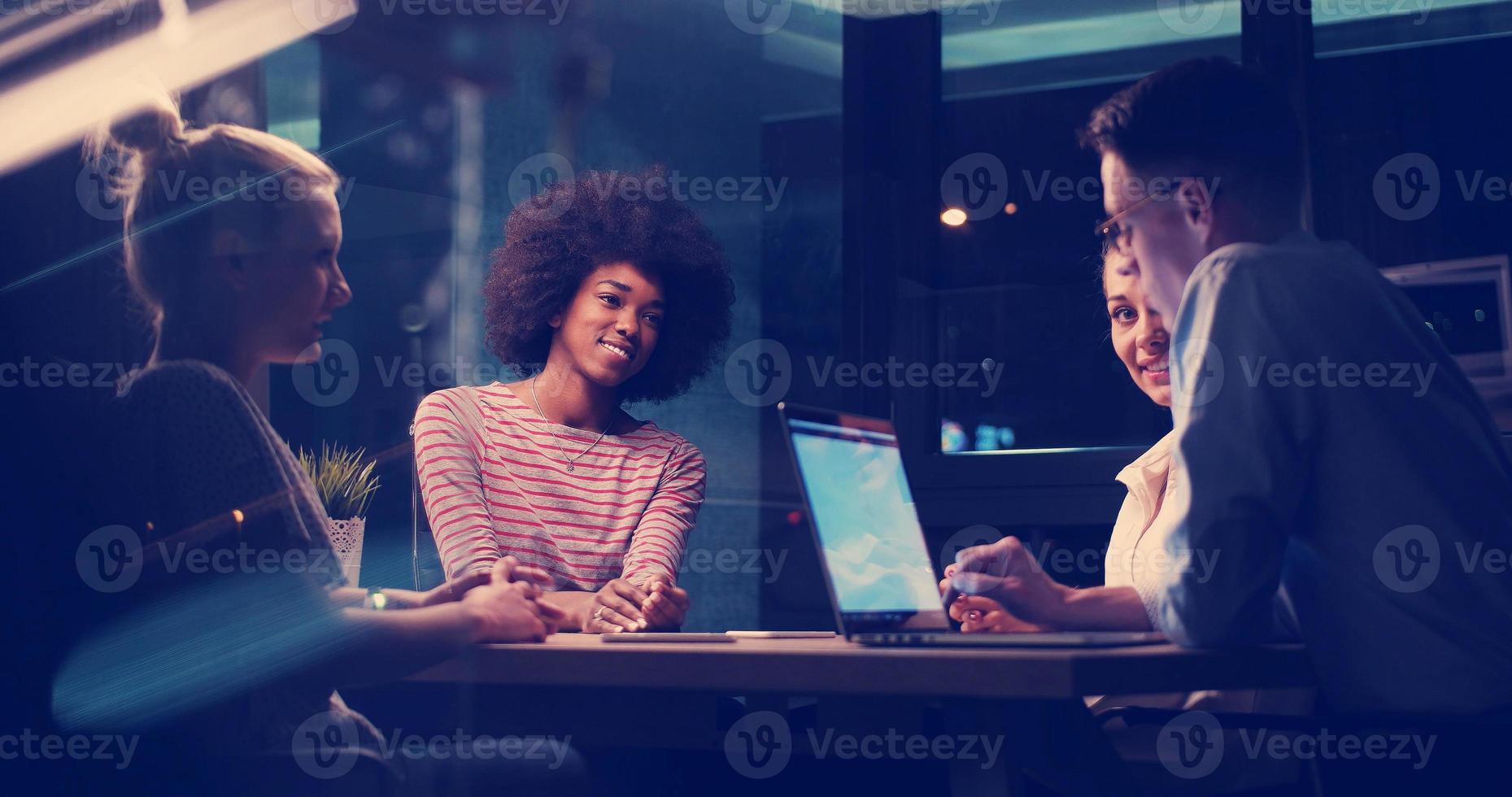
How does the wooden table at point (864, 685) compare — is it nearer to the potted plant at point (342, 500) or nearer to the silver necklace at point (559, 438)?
the potted plant at point (342, 500)

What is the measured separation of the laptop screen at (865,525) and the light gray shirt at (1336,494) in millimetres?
348

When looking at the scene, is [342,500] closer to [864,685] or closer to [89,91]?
[89,91]

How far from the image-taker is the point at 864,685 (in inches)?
43.4

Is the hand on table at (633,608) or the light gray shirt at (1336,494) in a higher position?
the light gray shirt at (1336,494)

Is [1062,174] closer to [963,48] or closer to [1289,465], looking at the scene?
[963,48]

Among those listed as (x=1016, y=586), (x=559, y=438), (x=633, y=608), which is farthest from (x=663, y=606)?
(x=559, y=438)

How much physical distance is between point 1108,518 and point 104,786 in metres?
2.44

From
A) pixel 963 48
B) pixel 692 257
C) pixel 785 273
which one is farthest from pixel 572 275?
pixel 963 48

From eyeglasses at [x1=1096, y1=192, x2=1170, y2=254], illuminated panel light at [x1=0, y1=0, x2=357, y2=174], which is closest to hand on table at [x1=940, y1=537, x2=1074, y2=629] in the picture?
eyeglasses at [x1=1096, y1=192, x2=1170, y2=254]

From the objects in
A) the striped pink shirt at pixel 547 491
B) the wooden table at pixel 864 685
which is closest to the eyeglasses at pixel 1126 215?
the wooden table at pixel 864 685

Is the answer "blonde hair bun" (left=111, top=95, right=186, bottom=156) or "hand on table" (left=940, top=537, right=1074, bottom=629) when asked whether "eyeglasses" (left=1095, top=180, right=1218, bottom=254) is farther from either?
"blonde hair bun" (left=111, top=95, right=186, bottom=156)

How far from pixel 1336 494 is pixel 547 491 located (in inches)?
59.6

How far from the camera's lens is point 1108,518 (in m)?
3.10

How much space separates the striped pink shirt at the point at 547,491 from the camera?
2.31m
